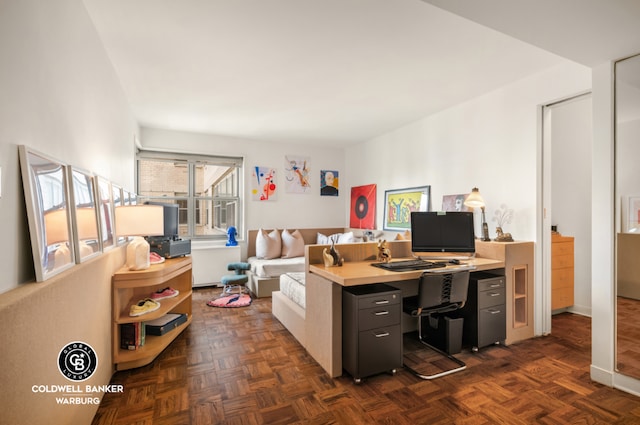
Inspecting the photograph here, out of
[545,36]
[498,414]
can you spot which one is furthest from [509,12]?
[498,414]

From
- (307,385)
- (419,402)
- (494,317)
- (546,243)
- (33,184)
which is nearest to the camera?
(33,184)

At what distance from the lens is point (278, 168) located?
6102mm

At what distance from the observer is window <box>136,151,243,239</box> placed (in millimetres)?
5398

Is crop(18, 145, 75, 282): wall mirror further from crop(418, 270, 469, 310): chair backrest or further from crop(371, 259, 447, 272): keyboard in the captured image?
crop(418, 270, 469, 310): chair backrest

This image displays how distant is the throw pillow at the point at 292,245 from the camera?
5.60 meters

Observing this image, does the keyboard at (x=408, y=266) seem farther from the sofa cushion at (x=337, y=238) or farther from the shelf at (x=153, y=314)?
the sofa cushion at (x=337, y=238)

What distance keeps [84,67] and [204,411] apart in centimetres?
241

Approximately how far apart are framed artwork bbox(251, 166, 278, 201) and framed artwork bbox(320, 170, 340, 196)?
3.35 feet

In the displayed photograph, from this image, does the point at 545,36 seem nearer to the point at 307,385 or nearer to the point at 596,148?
the point at 596,148

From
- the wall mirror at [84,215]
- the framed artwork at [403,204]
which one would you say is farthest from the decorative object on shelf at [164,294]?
the framed artwork at [403,204]

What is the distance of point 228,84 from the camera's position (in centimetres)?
340

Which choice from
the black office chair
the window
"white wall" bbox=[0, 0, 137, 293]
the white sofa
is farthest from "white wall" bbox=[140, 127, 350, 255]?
the black office chair

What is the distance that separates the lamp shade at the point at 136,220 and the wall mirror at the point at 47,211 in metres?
0.98

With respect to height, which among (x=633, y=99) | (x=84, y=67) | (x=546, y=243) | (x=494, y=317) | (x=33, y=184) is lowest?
(x=494, y=317)
